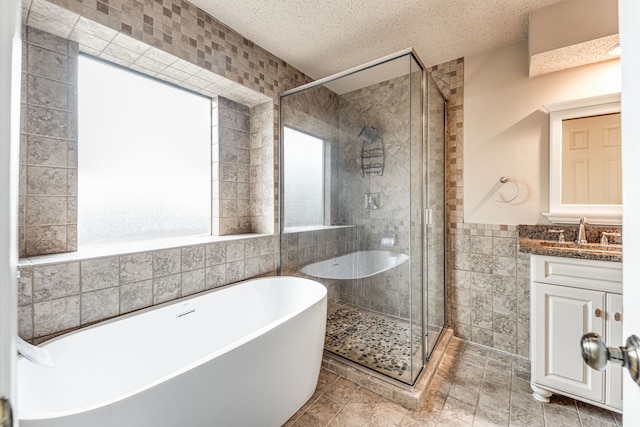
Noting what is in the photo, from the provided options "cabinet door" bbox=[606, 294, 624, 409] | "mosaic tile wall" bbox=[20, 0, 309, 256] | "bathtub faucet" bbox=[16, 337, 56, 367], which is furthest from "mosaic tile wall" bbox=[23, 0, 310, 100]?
"cabinet door" bbox=[606, 294, 624, 409]

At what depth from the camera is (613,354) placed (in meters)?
0.51

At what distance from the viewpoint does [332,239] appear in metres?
2.41

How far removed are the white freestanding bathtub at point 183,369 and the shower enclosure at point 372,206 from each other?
0.50 metres

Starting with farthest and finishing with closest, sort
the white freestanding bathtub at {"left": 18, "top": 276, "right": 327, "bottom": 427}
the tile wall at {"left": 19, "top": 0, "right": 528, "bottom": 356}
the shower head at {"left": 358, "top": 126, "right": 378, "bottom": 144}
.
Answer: the shower head at {"left": 358, "top": 126, "right": 378, "bottom": 144}, the tile wall at {"left": 19, "top": 0, "right": 528, "bottom": 356}, the white freestanding bathtub at {"left": 18, "top": 276, "right": 327, "bottom": 427}

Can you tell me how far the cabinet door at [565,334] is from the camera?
1.55 m

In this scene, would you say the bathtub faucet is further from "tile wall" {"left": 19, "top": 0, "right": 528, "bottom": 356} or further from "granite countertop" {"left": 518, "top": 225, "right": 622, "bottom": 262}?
"granite countertop" {"left": 518, "top": 225, "right": 622, "bottom": 262}

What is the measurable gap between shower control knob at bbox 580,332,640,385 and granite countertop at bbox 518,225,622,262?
1402 millimetres

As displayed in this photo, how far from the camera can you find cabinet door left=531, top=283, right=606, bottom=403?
1.55 meters

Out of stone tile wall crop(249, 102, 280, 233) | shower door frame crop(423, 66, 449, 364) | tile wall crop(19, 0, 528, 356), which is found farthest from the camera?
stone tile wall crop(249, 102, 280, 233)

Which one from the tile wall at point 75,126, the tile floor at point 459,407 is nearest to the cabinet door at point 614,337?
the tile floor at point 459,407

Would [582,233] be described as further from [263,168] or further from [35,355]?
[35,355]

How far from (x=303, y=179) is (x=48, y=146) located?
1.68m

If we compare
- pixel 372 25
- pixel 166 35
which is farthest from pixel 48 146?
pixel 372 25

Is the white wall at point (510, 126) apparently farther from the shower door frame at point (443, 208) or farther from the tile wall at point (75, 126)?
the tile wall at point (75, 126)
